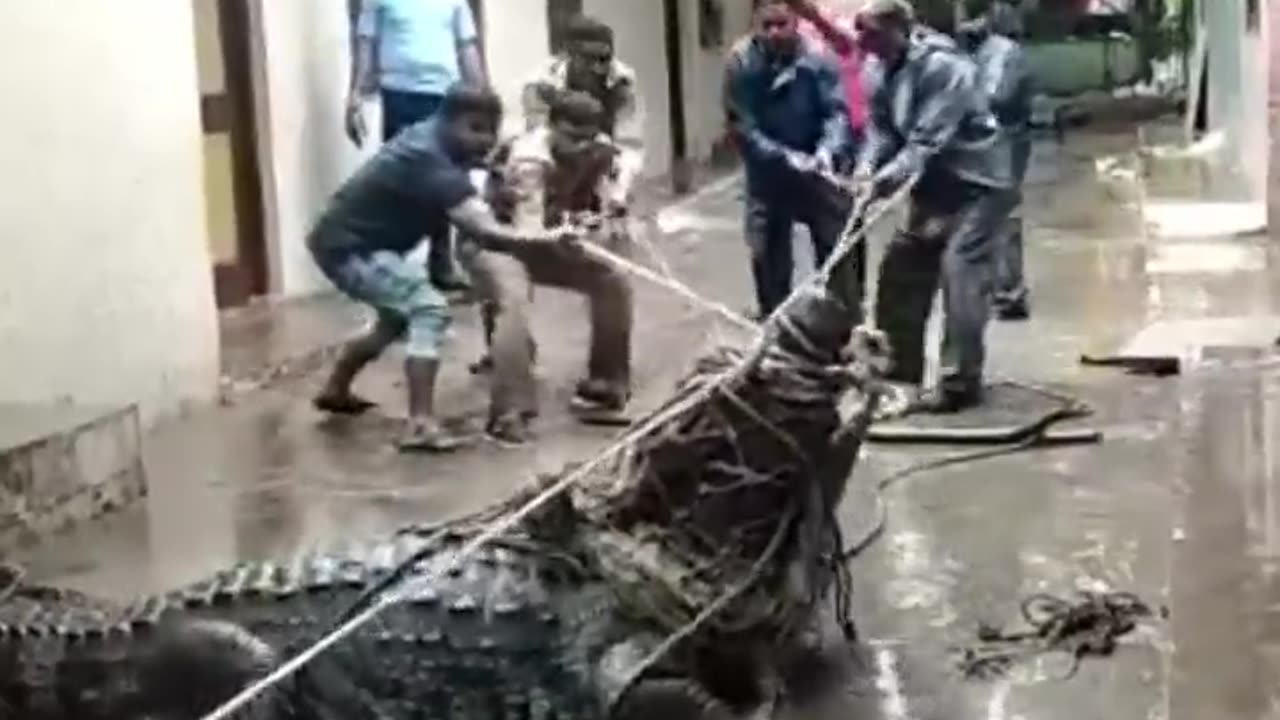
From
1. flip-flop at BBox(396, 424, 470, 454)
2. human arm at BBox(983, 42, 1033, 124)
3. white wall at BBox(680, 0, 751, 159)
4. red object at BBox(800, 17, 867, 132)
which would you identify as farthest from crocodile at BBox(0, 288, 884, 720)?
white wall at BBox(680, 0, 751, 159)

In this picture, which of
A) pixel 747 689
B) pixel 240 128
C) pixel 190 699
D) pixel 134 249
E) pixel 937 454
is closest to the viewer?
pixel 190 699

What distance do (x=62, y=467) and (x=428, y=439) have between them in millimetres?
1477

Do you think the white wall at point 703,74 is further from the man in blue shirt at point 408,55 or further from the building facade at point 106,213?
the building facade at point 106,213

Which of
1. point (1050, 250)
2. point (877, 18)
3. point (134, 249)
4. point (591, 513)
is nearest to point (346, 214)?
point (134, 249)

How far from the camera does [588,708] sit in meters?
4.30

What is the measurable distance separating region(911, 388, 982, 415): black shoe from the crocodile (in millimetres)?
3833

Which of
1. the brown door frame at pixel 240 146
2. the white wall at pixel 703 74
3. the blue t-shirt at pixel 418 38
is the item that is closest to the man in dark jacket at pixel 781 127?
the blue t-shirt at pixel 418 38

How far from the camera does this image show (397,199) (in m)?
8.20

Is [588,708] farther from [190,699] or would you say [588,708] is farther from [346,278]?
[346,278]

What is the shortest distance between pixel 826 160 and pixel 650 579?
5.38 metres

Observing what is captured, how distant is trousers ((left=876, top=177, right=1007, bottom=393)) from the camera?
8344 millimetres

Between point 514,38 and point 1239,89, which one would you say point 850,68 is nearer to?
point 514,38

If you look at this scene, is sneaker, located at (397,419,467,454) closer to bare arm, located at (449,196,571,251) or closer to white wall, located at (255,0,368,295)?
bare arm, located at (449,196,571,251)

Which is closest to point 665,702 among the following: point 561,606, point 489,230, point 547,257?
point 561,606
